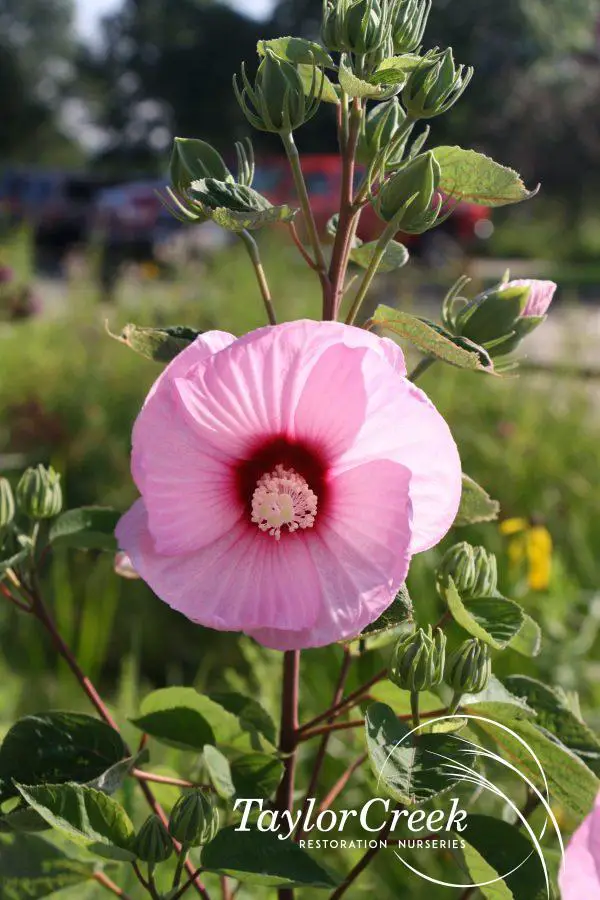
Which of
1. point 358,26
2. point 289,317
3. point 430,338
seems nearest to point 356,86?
point 358,26

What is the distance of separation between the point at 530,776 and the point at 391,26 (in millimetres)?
453

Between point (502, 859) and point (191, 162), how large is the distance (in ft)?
1.45

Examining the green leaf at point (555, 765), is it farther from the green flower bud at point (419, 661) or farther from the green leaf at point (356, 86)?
the green leaf at point (356, 86)

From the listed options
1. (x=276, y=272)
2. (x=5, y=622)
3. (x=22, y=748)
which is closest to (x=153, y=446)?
(x=22, y=748)

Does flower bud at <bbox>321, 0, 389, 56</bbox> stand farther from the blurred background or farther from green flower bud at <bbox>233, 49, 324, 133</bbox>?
the blurred background

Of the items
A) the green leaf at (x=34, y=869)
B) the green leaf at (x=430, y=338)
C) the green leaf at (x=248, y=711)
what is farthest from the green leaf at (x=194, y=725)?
the green leaf at (x=430, y=338)

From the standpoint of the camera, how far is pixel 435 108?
1.75 ft

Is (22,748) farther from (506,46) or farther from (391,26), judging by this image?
(506,46)

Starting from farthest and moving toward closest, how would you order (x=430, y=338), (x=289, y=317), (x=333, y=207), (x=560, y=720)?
(x=333, y=207) < (x=289, y=317) < (x=560, y=720) < (x=430, y=338)

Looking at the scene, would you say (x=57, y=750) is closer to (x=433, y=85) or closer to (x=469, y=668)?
(x=469, y=668)


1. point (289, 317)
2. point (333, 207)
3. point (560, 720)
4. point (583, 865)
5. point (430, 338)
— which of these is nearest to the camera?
point (583, 865)

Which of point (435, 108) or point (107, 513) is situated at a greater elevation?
point (435, 108)

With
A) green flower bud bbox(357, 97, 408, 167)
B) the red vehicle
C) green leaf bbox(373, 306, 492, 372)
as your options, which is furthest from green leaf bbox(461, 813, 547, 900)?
the red vehicle

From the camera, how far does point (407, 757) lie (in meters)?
0.51
